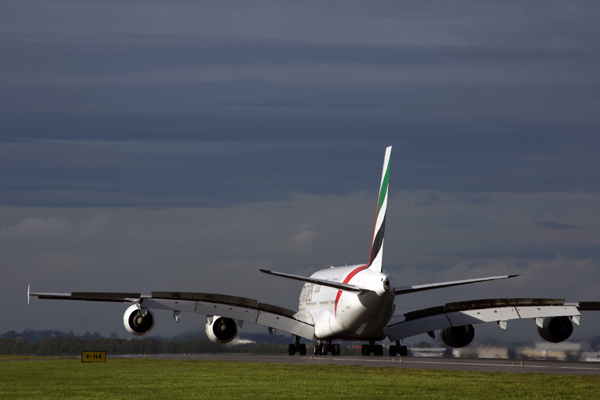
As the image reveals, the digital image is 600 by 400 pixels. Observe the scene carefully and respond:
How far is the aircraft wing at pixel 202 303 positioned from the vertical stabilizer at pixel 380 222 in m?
7.84

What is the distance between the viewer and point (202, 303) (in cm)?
4325

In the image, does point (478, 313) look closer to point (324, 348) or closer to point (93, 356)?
point (324, 348)

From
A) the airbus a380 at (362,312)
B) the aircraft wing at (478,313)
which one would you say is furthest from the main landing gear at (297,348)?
the aircraft wing at (478,313)

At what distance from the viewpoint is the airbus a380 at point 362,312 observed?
39938 millimetres

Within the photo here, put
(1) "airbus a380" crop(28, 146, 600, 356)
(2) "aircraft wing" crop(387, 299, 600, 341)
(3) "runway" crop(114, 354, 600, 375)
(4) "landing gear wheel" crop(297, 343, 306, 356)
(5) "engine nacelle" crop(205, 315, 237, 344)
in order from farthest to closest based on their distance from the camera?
(4) "landing gear wheel" crop(297, 343, 306, 356), (5) "engine nacelle" crop(205, 315, 237, 344), (2) "aircraft wing" crop(387, 299, 600, 341), (1) "airbus a380" crop(28, 146, 600, 356), (3) "runway" crop(114, 354, 600, 375)

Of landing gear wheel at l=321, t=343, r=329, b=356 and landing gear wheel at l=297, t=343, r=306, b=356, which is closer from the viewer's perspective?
landing gear wheel at l=321, t=343, r=329, b=356

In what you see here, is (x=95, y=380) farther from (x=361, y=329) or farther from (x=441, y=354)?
(x=441, y=354)

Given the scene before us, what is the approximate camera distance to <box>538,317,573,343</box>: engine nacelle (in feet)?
142

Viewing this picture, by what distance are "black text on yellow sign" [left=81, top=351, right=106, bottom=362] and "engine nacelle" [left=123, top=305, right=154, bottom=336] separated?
434 cm

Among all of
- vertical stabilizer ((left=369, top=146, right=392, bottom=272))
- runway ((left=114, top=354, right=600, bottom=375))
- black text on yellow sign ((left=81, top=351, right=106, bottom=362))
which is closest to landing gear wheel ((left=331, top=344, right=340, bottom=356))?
vertical stabilizer ((left=369, top=146, right=392, bottom=272))

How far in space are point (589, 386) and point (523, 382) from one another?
6.80 feet

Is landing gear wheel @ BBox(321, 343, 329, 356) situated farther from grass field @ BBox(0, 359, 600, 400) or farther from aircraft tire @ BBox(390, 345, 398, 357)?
grass field @ BBox(0, 359, 600, 400)

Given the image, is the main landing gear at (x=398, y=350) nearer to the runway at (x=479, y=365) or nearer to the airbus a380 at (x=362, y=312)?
the airbus a380 at (x=362, y=312)

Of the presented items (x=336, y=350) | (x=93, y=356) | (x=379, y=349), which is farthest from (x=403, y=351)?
(x=93, y=356)
